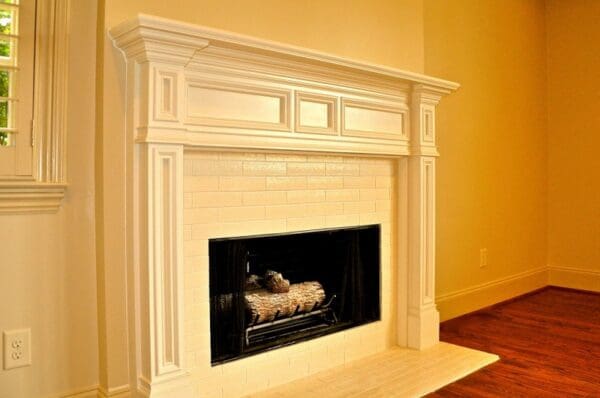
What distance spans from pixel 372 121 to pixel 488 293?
192 centimetres

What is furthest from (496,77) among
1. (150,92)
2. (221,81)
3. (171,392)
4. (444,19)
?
(171,392)

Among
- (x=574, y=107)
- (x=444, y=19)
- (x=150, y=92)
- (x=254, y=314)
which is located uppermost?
(x=444, y=19)

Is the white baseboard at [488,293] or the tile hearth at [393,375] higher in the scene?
the white baseboard at [488,293]

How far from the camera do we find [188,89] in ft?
6.40

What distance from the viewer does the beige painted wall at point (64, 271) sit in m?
1.76

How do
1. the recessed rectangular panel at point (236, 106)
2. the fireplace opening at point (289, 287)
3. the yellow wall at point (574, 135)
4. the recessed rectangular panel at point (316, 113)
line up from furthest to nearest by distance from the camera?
the yellow wall at point (574, 135) → the recessed rectangular panel at point (316, 113) → the fireplace opening at point (289, 287) → the recessed rectangular panel at point (236, 106)

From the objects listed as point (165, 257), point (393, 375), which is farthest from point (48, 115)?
point (393, 375)

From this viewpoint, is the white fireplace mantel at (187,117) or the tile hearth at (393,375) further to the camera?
the tile hearth at (393,375)

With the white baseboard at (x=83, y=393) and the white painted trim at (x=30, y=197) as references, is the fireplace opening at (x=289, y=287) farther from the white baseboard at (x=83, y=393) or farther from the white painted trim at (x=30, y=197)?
the white painted trim at (x=30, y=197)

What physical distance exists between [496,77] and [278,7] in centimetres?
227

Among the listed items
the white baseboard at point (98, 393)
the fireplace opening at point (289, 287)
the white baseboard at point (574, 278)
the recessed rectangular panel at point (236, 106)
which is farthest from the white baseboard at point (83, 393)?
the white baseboard at point (574, 278)

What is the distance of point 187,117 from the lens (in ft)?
6.36

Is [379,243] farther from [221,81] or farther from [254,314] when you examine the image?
[221,81]

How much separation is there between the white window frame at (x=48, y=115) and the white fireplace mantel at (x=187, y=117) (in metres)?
0.19
